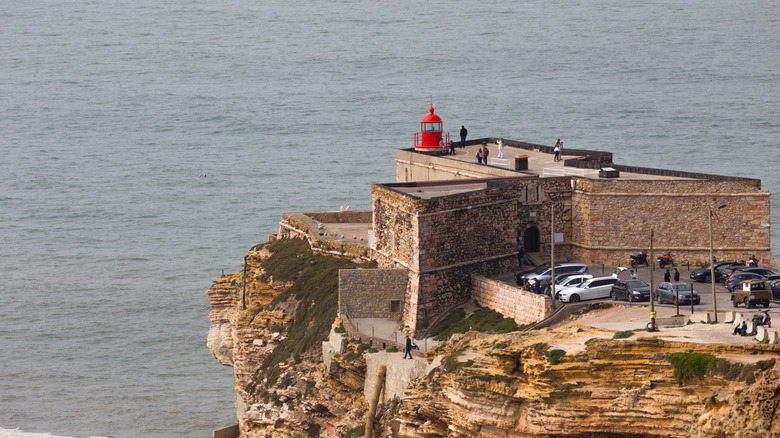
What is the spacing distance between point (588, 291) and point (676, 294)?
393cm

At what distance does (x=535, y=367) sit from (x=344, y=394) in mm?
14003

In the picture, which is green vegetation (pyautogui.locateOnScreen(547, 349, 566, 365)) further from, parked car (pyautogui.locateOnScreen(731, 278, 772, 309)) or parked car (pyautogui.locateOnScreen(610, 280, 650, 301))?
parked car (pyautogui.locateOnScreen(731, 278, 772, 309))

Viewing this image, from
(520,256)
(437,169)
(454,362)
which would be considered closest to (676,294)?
(454,362)

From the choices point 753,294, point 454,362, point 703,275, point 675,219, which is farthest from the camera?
point 675,219

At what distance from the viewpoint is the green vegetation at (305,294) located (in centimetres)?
6112

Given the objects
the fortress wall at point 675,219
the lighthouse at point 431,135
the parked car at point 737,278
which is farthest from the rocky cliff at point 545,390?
the lighthouse at point 431,135

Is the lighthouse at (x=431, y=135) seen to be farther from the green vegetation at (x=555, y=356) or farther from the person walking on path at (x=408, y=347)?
the green vegetation at (x=555, y=356)

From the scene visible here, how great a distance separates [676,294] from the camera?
48969mm

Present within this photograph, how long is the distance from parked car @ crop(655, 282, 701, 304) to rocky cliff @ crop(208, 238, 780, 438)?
4971 mm

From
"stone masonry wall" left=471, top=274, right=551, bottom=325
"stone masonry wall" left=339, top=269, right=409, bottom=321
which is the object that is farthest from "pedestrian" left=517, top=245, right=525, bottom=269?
"stone masonry wall" left=339, top=269, right=409, bottom=321

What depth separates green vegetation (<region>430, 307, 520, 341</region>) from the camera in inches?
2053

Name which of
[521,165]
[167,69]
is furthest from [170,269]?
[167,69]

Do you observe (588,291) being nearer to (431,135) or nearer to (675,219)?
(675,219)

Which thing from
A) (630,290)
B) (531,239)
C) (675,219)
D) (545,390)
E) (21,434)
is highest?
(675,219)
